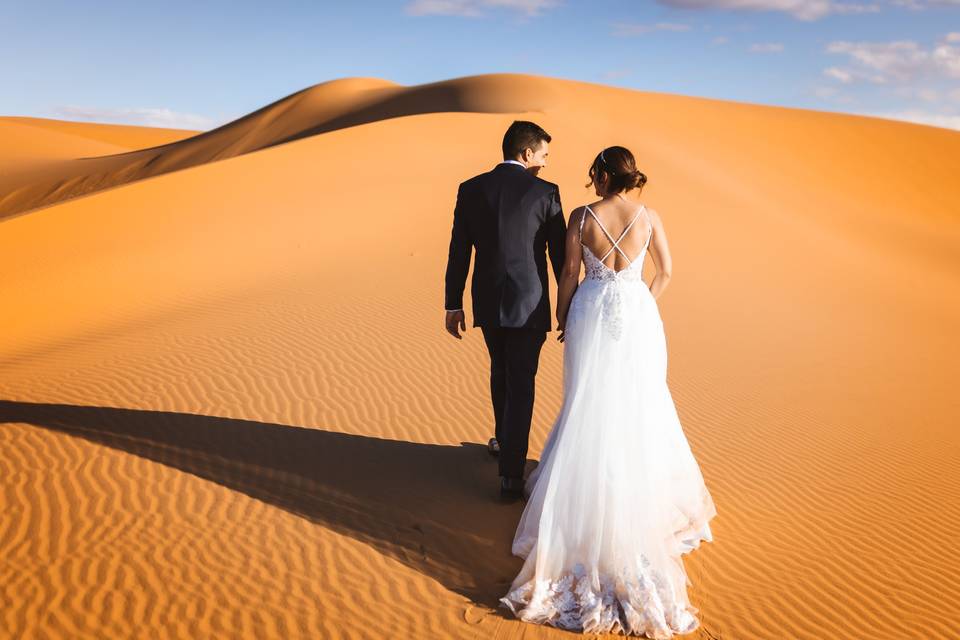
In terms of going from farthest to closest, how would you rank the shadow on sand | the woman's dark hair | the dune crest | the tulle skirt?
1. the dune crest
2. the shadow on sand
3. the woman's dark hair
4. the tulle skirt

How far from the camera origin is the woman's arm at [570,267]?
4.17 metres

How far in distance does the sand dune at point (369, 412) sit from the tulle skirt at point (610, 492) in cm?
23

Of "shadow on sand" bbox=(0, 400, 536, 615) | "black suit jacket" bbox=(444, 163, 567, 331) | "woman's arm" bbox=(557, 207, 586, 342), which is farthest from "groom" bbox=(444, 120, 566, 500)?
"shadow on sand" bbox=(0, 400, 536, 615)

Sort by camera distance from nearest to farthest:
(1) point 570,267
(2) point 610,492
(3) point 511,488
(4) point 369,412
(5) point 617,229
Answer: (2) point 610,492 → (5) point 617,229 → (1) point 570,267 → (3) point 511,488 → (4) point 369,412

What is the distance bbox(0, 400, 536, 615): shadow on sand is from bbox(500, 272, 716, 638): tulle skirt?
0.43 m

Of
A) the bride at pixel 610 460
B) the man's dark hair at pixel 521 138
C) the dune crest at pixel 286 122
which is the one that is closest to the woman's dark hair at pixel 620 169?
the bride at pixel 610 460

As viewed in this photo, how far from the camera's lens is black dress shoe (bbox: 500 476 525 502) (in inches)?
195

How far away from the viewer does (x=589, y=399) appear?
4.14 metres

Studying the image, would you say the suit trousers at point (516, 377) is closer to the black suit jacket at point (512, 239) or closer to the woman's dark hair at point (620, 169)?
the black suit jacket at point (512, 239)

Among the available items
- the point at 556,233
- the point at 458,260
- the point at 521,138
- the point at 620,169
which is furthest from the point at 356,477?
the point at 620,169

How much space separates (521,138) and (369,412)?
11.2ft

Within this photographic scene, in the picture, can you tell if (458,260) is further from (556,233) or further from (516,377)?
(516,377)

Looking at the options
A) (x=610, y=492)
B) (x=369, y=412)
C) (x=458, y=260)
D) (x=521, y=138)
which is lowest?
(x=369, y=412)

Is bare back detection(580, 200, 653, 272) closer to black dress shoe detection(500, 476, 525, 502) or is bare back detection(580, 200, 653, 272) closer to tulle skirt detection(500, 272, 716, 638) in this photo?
tulle skirt detection(500, 272, 716, 638)
